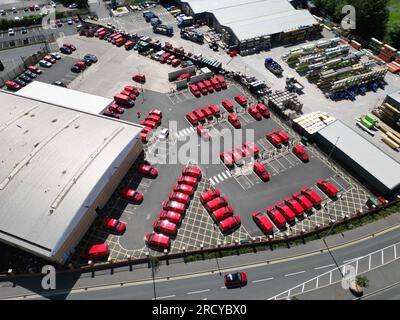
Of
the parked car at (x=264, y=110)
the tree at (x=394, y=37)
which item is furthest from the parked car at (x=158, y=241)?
the tree at (x=394, y=37)

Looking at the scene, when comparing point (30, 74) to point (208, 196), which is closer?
point (208, 196)

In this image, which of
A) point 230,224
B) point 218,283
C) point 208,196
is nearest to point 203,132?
point 208,196

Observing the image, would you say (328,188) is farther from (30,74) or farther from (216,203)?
(30,74)

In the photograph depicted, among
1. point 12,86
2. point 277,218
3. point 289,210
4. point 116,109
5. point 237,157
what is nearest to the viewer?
point 277,218

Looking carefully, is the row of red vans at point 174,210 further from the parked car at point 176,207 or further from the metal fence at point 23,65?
the metal fence at point 23,65

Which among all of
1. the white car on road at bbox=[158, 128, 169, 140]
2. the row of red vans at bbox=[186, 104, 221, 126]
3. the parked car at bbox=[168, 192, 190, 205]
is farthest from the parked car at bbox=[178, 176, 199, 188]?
the row of red vans at bbox=[186, 104, 221, 126]
